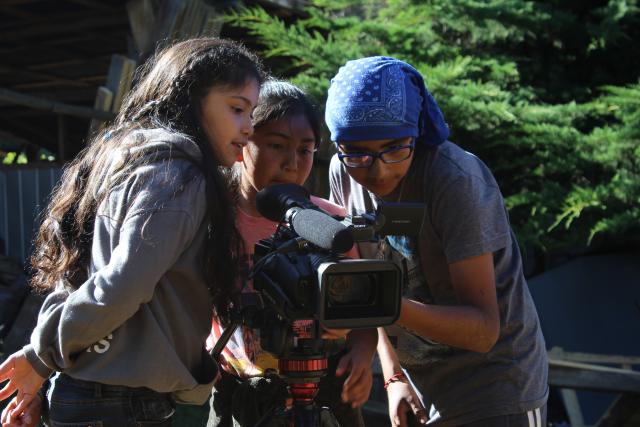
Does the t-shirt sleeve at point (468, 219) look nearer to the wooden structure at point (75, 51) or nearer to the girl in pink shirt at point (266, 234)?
the girl in pink shirt at point (266, 234)

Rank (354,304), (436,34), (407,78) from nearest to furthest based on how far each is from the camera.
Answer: (354,304) → (407,78) → (436,34)

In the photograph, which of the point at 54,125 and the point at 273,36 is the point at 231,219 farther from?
the point at 54,125

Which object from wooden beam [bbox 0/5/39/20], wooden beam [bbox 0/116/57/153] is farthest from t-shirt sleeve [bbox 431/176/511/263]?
wooden beam [bbox 0/116/57/153]

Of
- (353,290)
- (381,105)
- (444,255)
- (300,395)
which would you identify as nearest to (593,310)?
(444,255)

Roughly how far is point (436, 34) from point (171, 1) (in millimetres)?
1794

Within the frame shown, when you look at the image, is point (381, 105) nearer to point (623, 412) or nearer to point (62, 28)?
point (623, 412)

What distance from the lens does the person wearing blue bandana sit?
82.7 inches

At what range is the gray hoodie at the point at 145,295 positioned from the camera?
187 centimetres

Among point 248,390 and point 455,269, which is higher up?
Answer: point 455,269

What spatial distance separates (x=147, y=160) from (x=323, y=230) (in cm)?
55

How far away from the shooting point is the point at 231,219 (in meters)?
2.07

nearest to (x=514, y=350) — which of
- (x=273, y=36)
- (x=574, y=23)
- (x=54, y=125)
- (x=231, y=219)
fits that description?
(x=231, y=219)

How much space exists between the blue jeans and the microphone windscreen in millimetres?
600

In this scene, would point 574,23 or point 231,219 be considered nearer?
point 231,219
